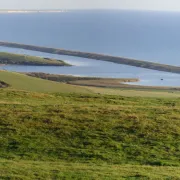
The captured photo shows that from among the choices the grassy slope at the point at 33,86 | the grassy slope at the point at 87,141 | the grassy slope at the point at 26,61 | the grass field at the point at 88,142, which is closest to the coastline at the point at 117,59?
the grassy slope at the point at 26,61

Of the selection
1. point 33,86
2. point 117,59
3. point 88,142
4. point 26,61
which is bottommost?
point 88,142

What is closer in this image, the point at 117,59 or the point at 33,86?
the point at 33,86

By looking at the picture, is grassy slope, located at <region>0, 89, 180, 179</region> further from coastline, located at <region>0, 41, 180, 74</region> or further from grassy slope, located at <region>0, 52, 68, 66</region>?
grassy slope, located at <region>0, 52, 68, 66</region>

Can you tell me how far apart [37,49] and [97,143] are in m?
114

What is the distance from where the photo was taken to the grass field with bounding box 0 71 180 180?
13.7 metres

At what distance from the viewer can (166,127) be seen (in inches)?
757

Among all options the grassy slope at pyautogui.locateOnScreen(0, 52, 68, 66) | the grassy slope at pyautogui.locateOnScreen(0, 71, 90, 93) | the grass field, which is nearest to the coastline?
the grassy slope at pyautogui.locateOnScreen(0, 52, 68, 66)

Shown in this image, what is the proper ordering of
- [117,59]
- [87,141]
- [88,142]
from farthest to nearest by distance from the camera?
[117,59], [87,141], [88,142]

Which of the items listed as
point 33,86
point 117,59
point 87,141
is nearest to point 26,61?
point 117,59

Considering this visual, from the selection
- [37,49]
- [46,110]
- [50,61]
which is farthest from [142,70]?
[46,110]

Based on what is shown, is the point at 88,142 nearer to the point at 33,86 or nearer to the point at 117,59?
the point at 33,86

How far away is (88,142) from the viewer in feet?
56.4

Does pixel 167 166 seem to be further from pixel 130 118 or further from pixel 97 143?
pixel 130 118

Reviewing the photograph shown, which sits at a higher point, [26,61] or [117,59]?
[117,59]
